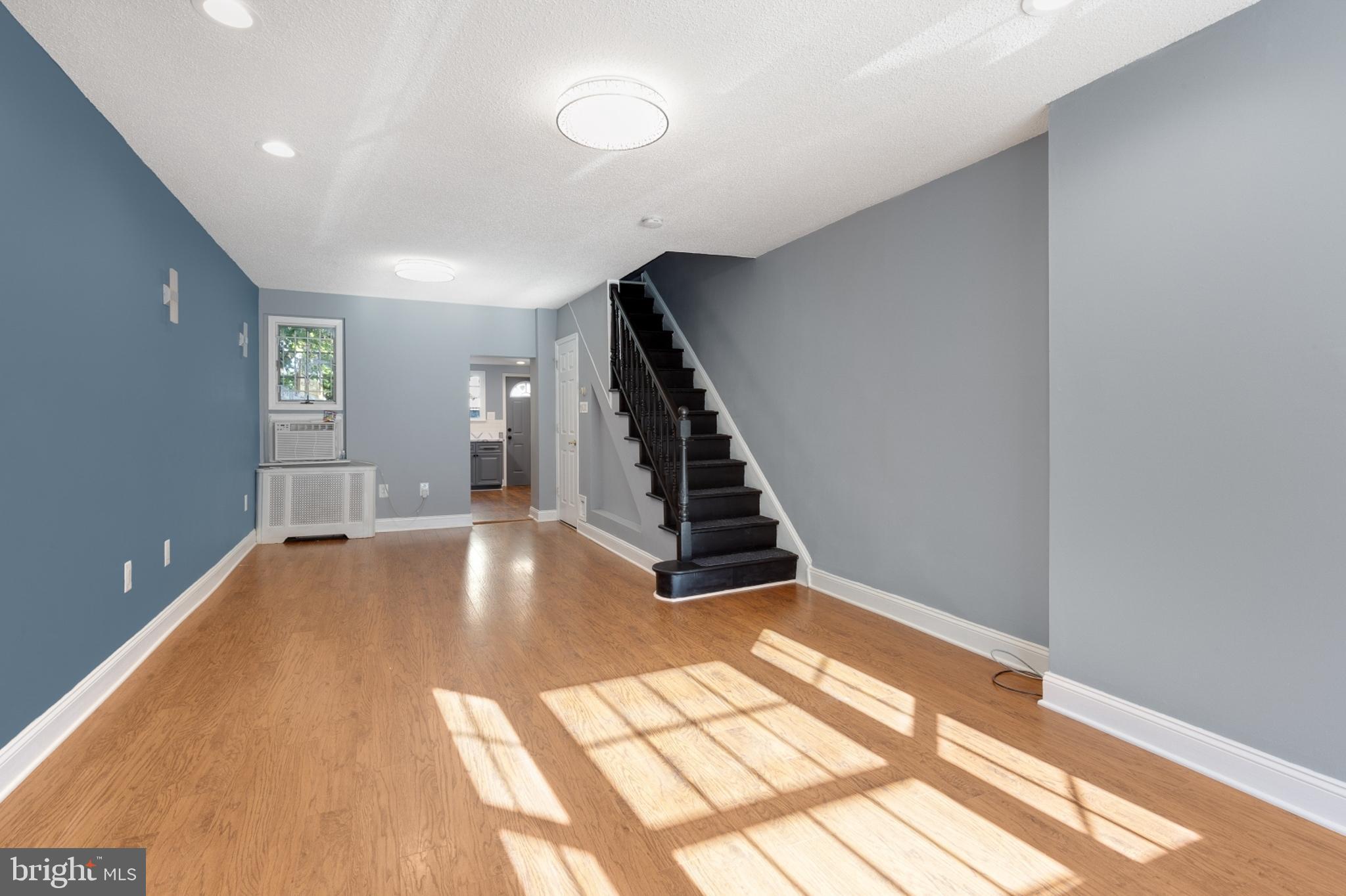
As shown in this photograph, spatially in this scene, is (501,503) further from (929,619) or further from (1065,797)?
(1065,797)

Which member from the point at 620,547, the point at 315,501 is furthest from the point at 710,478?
the point at 315,501

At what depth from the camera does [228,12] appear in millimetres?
1945

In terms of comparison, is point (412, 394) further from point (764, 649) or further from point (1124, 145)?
point (1124, 145)

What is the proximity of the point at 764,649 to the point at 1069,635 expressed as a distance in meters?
1.32

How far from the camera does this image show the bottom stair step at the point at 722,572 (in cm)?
414

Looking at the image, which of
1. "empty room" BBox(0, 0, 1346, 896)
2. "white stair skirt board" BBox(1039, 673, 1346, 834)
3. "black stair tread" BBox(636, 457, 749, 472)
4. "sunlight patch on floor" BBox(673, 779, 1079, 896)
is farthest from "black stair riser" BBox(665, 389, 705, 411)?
"sunlight patch on floor" BBox(673, 779, 1079, 896)

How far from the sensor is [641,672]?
115 inches

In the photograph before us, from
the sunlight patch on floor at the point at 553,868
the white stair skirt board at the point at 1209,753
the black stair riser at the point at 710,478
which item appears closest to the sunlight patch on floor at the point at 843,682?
the white stair skirt board at the point at 1209,753

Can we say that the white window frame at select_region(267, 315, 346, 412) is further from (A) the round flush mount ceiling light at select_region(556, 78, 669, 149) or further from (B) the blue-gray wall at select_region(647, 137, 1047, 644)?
(A) the round flush mount ceiling light at select_region(556, 78, 669, 149)

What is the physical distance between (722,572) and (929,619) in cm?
132

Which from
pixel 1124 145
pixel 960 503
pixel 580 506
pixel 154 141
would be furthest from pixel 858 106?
pixel 580 506

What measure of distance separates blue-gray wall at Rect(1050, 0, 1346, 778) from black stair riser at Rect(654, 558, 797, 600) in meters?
2.02

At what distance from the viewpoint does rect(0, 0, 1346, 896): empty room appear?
5.89 feet

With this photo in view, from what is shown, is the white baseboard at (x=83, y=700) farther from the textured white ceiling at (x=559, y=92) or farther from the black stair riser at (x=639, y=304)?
the black stair riser at (x=639, y=304)
